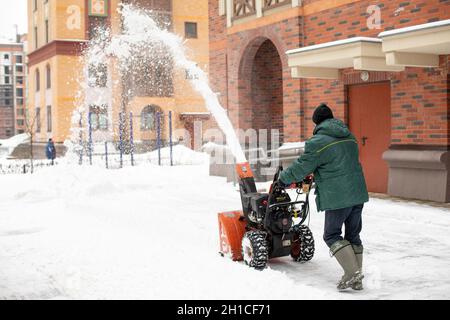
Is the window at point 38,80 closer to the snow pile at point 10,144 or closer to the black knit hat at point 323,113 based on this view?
the snow pile at point 10,144

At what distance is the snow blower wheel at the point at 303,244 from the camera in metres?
7.02

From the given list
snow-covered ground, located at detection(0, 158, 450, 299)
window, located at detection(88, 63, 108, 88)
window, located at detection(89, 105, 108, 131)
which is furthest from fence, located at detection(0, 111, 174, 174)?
snow-covered ground, located at detection(0, 158, 450, 299)

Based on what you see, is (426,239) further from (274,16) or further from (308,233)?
(274,16)

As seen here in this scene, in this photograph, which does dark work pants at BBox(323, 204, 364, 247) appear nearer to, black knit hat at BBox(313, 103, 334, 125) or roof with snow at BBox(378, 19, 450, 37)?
black knit hat at BBox(313, 103, 334, 125)

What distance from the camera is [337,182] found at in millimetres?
5832

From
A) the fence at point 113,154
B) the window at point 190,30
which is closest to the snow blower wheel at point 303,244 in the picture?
the fence at point 113,154

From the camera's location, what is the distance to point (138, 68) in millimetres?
39656

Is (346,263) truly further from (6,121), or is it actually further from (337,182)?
(6,121)

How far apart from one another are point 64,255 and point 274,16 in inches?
434

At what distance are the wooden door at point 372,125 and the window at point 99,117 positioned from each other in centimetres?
2528

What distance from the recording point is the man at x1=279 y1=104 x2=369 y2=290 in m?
5.81

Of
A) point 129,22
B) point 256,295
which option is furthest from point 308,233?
point 129,22

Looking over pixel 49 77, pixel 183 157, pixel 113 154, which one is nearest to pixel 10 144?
pixel 49 77

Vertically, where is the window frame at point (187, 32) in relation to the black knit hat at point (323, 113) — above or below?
above
